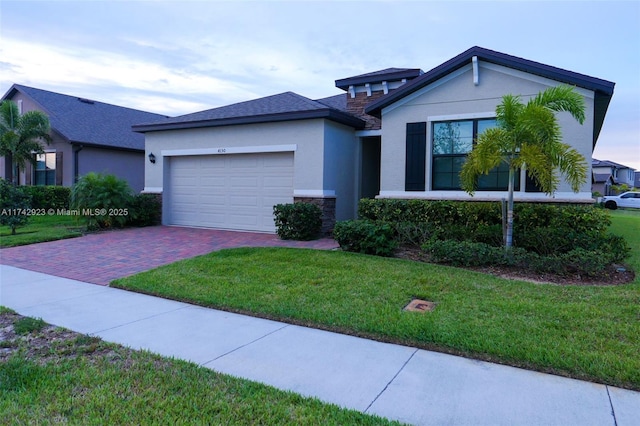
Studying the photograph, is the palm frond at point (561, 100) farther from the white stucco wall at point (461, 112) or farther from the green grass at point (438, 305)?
the green grass at point (438, 305)

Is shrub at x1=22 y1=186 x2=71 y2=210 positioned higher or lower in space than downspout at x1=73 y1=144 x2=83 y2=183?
lower

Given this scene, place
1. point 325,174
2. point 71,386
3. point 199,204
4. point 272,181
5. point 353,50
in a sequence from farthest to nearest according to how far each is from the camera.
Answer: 1. point 353,50
2. point 199,204
3. point 272,181
4. point 325,174
5. point 71,386

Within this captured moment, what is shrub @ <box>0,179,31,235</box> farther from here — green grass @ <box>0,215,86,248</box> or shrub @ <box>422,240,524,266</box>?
shrub @ <box>422,240,524,266</box>

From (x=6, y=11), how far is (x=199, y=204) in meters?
6.99

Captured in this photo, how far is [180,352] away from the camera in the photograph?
412 centimetres

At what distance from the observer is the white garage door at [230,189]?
41.3 ft

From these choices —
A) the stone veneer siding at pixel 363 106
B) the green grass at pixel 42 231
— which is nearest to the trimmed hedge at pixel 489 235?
the stone veneer siding at pixel 363 106

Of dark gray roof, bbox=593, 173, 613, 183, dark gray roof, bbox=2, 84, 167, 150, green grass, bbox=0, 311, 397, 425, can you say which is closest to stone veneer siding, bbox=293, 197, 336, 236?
green grass, bbox=0, 311, 397, 425

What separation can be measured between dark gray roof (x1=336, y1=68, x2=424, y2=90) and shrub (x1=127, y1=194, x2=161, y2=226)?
751 cm

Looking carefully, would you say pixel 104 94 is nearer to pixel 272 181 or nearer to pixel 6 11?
pixel 6 11

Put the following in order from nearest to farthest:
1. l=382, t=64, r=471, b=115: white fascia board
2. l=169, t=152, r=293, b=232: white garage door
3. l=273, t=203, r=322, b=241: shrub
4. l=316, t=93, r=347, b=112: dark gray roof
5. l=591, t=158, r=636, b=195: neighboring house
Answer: l=382, t=64, r=471, b=115: white fascia board < l=273, t=203, r=322, b=241: shrub < l=169, t=152, r=293, b=232: white garage door < l=316, t=93, r=347, b=112: dark gray roof < l=591, t=158, r=636, b=195: neighboring house

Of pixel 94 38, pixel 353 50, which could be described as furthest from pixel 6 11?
pixel 353 50

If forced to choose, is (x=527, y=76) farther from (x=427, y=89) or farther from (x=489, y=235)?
(x=489, y=235)

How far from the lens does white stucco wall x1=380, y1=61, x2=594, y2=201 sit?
9.52 m
